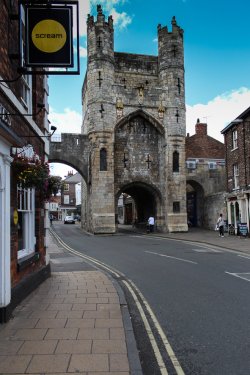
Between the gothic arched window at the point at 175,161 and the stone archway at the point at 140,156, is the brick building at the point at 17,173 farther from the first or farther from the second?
the gothic arched window at the point at 175,161

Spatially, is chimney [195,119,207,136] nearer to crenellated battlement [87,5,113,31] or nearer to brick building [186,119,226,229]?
brick building [186,119,226,229]

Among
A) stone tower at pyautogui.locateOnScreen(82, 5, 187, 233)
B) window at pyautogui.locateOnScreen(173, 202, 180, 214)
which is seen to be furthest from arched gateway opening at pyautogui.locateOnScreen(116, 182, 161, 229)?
window at pyautogui.locateOnScreen(173, 202, 180, 214)

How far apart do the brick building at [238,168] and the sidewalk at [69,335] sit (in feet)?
65.6

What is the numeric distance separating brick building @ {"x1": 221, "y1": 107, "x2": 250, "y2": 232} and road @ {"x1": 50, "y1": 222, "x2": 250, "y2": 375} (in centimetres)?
1326

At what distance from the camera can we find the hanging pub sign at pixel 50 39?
603 cm

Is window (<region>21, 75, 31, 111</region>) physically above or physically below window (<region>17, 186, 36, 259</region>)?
above

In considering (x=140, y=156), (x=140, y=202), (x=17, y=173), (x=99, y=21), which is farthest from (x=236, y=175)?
(x=17, y=173)

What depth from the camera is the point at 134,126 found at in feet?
116

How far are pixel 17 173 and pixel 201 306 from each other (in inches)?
168

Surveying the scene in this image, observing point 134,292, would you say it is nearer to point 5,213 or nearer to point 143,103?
point 5,213

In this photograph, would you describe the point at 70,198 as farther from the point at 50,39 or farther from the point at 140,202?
the point at 50,39

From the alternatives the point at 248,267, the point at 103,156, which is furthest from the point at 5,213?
the point at 103,156

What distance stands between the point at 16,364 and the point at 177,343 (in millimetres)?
2153

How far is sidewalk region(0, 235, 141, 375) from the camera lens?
435 centimetres
